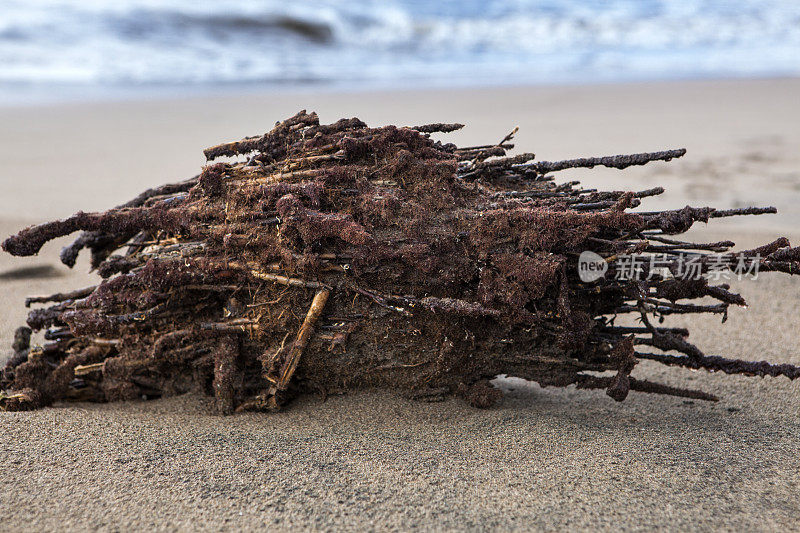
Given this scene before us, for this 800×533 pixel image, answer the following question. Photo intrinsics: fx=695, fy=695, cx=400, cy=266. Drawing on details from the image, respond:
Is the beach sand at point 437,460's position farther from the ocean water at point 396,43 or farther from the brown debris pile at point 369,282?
the ocean water at point 396,43

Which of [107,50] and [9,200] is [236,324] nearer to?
[9,200]

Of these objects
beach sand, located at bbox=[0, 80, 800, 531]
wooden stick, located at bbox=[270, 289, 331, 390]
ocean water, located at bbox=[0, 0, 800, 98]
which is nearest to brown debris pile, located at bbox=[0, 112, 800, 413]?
wooden stick, located at bbox=[270, 289, 331, 390]

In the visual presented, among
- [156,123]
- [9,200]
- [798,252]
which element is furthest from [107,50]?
[798,252]

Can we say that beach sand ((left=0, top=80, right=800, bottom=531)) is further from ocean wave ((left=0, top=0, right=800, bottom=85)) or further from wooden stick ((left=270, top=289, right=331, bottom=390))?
ocean wave ((left=0, top=0, right=800, bottom=85))

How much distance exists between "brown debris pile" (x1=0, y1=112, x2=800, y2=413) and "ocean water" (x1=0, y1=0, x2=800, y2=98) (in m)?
10.3

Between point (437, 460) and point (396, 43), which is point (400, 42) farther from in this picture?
point (437, 460)

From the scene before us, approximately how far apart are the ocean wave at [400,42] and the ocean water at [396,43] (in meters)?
0.04

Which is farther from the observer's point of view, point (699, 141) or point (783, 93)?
point (783, 93)

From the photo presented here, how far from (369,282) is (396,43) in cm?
1413

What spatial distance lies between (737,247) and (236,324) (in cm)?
398

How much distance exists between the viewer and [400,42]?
51.2 feet

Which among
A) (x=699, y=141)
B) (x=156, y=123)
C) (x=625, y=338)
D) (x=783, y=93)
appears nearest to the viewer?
(x=625, y=338)

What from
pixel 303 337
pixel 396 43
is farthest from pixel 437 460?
pixel 396 43

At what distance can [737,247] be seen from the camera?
198 inches
